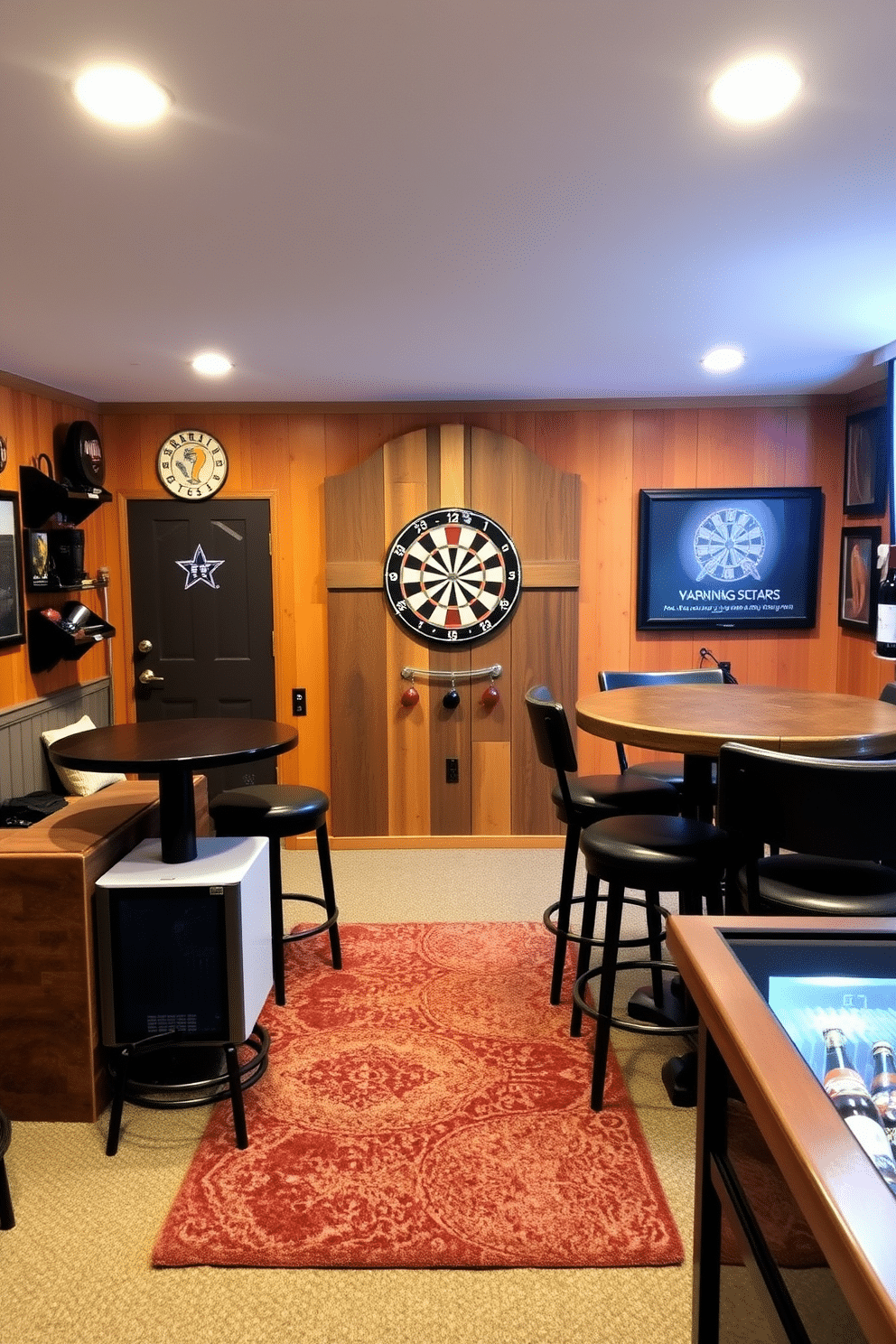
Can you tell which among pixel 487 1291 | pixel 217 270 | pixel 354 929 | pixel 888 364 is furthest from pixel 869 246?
pixel 354 929

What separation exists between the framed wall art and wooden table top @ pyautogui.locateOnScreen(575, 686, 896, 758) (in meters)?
1.65

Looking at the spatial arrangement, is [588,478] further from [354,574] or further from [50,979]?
[50,979]

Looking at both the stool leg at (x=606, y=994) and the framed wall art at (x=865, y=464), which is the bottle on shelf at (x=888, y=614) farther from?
the stool leg at (x=606, y=994)

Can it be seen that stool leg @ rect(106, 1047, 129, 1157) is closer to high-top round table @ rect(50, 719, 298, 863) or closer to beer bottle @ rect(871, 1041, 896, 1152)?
high-top round table @ rect(50, 719, 298, 863)

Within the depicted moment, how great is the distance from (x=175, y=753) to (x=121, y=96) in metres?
1.47

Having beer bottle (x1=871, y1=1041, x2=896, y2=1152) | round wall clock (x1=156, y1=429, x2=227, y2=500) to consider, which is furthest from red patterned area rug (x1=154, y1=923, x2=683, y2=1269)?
round wall clock (x1=156, y1=429, x2=227, y2=500)

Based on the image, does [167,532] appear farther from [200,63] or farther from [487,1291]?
[487,1291]

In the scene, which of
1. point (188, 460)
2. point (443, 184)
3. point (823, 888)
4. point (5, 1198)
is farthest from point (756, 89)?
point (188, 460)

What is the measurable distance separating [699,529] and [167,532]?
9.35 feet

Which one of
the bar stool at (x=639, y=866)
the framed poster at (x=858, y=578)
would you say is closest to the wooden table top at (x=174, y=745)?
the bar stool at (x=639, y=866)

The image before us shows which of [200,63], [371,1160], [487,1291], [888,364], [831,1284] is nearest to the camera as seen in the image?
[831,1284]

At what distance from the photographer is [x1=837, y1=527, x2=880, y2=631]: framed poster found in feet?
15.5

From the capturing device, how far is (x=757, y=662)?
5262mm

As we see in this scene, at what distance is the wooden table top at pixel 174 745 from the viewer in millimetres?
2434
